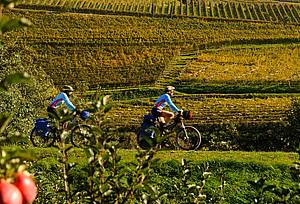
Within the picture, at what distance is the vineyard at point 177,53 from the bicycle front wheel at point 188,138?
11.8 m

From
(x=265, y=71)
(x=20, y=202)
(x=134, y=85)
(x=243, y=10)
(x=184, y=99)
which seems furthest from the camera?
(x=243, y=10)

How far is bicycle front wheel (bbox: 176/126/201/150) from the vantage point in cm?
1106

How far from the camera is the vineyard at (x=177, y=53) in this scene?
29.9m

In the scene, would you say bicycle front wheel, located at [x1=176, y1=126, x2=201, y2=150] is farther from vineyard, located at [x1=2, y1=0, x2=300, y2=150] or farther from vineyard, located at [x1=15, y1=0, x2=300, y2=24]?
vineyard, located at [x1=15, y1=0, x2=300, y2=24]

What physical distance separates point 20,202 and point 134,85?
114 ft

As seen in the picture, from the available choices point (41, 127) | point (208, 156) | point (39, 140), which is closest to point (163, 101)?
point (208, 156)

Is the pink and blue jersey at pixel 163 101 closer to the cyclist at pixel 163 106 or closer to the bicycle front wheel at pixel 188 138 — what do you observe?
the cyclist at pixel 163 106

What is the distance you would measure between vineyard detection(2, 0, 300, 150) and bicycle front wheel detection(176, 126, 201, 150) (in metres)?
11.8

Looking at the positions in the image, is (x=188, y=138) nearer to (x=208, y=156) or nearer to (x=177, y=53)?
(x=208, y=156)

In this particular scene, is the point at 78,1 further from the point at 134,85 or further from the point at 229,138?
the point at 229,138

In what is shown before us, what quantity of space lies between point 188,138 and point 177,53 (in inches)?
1343

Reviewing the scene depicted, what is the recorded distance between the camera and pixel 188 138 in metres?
11.1

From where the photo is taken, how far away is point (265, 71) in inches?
1532

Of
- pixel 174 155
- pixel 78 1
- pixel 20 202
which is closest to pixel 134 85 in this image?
pixel 174 155
